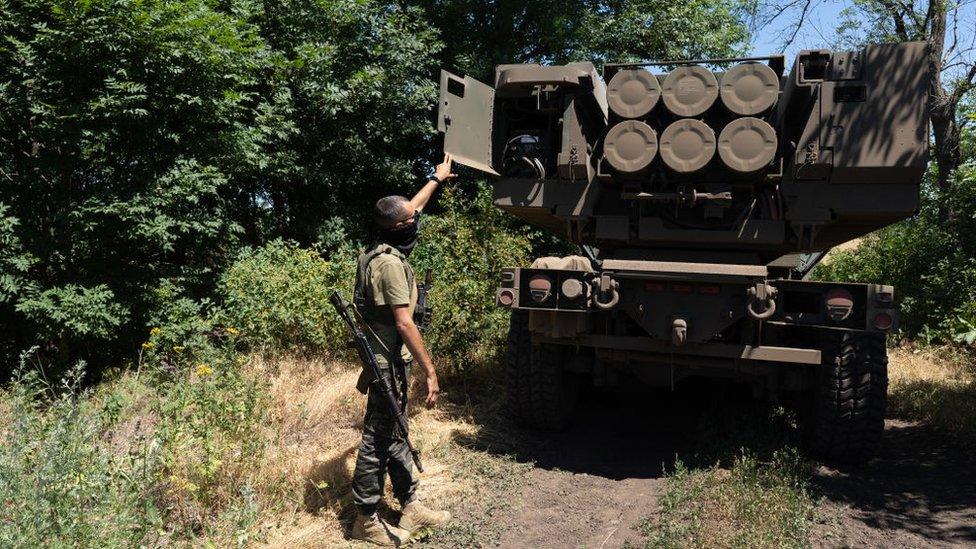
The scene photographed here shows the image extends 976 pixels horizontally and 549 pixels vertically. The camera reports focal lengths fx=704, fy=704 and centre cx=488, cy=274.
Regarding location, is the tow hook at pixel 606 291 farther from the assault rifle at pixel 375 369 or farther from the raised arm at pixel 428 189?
the assault rifle at pixel 375 369

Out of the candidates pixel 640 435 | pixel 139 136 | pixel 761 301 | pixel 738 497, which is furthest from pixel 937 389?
pixel 139 136

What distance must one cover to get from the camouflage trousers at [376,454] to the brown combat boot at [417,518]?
16 centimetres

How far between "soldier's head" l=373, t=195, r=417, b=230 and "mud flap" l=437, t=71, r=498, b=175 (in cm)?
119

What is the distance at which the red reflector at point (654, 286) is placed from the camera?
4.73 meters

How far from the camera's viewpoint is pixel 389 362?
386 cm

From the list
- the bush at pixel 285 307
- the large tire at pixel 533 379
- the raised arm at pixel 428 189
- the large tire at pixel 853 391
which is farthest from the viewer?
the bush at pixel 285 307

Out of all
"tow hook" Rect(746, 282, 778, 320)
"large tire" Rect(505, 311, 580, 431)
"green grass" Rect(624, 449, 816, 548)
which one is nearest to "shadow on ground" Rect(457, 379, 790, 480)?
"large tire" Rect(505, 311, 580, 431)

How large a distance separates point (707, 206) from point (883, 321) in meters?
1.34

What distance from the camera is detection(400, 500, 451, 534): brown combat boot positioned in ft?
12.7

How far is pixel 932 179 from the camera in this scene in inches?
486

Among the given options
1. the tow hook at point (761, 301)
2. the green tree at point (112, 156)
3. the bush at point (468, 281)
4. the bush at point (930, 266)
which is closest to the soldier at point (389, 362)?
the tow hook at point (761, 301)

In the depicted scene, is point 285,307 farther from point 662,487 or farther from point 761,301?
point 761,301

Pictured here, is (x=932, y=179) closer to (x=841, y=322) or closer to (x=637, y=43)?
(x=637, y=43)

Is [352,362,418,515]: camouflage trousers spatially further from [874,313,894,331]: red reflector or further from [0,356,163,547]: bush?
[874,313,894,331]: red reflector
